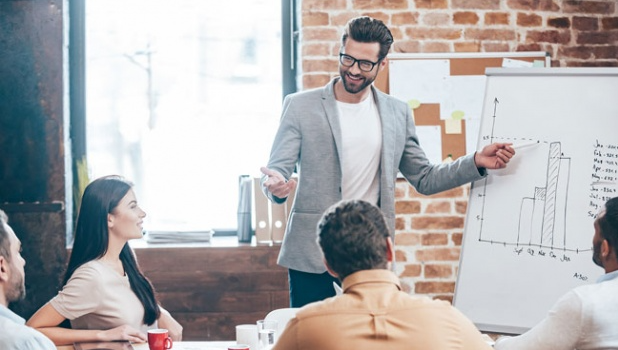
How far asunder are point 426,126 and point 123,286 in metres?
1.83

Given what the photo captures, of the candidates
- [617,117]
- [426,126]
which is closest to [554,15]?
[426,126]

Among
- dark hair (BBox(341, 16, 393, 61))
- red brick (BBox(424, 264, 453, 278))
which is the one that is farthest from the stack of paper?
dark hair (BBox(341, 16, 393, 61))

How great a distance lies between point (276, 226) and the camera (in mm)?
3865

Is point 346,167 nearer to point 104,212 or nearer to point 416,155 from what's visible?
point 416,155

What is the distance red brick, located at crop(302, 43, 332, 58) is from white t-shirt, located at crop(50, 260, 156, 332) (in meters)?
1.61

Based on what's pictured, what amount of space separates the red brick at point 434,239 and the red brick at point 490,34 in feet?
3.27

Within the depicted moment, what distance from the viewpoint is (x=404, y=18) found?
3.90m

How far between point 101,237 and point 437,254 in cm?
184

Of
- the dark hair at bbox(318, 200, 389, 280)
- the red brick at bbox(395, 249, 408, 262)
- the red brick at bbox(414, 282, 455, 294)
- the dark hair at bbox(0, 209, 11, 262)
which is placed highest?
the dark hair at bbox(318, 200, 389, 280)

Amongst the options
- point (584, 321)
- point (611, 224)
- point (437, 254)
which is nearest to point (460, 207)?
point (437, 254)

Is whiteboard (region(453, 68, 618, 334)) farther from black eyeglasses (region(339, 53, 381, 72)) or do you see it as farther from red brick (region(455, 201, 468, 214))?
red brick (region(455, 201, 468, 214))

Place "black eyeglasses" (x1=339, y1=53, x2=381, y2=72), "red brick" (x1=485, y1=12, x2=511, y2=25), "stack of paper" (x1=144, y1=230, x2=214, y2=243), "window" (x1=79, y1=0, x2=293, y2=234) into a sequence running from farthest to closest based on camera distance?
"window" (x1=79, y1=0, x2=293, y2=234), "red brick" (x1=485, y1=12, x2=511, y2=25), "stack of paper" (x1=144, y1=230, x2=214, y2=243), "black eyeglasses" (x1=339, y1=53, x2=381, y2=72)

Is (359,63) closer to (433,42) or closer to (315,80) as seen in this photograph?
(315,80)

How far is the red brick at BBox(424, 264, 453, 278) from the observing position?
3.91m
